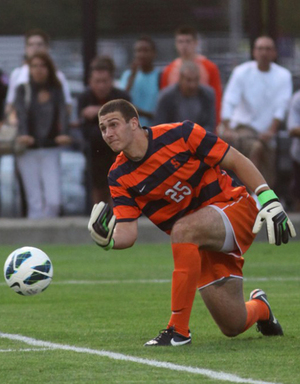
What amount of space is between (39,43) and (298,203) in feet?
13.8

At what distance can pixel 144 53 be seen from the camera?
46.8 feet

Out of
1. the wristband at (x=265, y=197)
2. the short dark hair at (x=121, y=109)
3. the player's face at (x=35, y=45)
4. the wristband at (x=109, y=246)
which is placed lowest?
the player's face at (x=35, y=45)

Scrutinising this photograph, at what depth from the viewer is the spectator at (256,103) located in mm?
13828

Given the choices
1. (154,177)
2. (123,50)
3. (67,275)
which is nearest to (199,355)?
(154,177)

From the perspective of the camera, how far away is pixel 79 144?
14688 millimetres

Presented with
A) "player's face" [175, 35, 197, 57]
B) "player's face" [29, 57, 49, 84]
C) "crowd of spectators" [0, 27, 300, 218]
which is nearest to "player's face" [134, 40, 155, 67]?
"crowd of spectators" [0, 27, 300, 218]

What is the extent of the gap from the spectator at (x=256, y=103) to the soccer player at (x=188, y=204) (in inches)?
259

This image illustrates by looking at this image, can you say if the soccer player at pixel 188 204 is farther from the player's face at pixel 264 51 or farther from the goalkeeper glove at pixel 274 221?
the player's face at pixel 264 51

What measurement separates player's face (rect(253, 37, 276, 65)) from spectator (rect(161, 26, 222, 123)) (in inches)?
28.2

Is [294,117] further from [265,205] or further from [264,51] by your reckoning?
[265,205]

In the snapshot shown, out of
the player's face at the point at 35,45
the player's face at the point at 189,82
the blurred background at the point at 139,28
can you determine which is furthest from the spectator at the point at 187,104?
the blurred background at the point at 139,28

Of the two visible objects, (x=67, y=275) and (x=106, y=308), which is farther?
(x=67, y=275)

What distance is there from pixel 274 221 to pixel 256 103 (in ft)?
24.3

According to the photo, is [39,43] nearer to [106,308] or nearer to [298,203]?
[298,203]
